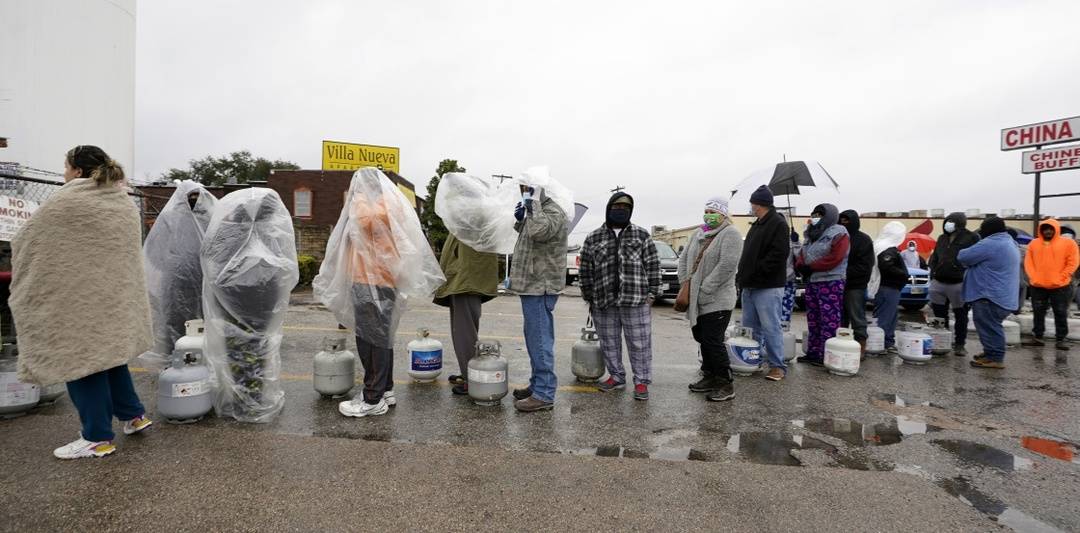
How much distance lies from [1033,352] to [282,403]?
952 cm

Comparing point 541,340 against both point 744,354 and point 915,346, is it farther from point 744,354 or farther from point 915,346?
point 915,346

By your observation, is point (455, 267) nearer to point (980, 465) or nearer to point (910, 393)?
point (980, 465)

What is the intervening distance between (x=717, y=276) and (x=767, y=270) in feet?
2.34

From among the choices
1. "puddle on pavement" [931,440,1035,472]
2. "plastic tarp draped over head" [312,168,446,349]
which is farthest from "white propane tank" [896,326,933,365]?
"plastic tarp draped over head" [312,168,446,349]

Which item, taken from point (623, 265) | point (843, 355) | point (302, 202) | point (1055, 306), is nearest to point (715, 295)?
point (623, 265)

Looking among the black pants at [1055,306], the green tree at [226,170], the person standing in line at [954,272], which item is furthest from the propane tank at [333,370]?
the green tree at [226,170]

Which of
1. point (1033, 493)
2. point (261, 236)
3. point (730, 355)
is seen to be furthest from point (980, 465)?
point (261, 236)

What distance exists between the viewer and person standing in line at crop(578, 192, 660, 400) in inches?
A: 172

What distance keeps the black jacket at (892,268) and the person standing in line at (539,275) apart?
15.5ft

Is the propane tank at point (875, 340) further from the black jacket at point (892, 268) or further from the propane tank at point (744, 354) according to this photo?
the propane tank at point (744, 354)

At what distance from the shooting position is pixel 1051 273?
7.32 m

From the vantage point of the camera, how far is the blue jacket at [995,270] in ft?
19.2

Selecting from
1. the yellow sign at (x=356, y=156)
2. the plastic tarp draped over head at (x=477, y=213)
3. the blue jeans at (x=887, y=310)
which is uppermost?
the yellow sign at (x=356, y=156)

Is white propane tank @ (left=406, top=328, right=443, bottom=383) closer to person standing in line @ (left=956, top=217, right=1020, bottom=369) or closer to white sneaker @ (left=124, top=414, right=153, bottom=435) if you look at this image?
white sneaker @ (left=124, top=414, right=153, bottom=435)
